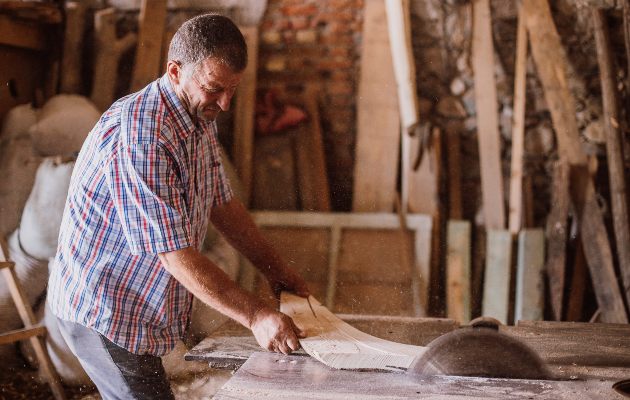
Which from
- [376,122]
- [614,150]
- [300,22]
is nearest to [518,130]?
[614,150]

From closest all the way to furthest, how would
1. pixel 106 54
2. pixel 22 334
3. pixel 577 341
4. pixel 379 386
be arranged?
pixel 379 386
pixel 577 341
pixel 22 334
pixel 106 54

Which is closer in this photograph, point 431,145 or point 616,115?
point 616,115

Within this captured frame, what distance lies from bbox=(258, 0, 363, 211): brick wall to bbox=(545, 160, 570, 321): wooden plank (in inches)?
49.9

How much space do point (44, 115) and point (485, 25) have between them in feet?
8.93

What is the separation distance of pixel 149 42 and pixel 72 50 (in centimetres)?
52

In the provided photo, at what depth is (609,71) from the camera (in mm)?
3010

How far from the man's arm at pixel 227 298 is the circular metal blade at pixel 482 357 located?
0.37m

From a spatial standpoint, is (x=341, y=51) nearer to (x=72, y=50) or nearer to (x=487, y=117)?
(x=487, y=117)

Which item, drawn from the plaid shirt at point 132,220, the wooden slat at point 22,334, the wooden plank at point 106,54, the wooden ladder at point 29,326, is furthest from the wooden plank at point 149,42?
the plaid shirt at point 132,220

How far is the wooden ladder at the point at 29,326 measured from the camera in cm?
263

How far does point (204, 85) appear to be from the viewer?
1482 millimetres

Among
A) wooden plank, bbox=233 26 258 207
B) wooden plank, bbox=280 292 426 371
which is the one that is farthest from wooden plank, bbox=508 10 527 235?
wooden plank, bbox=280 292 426 371

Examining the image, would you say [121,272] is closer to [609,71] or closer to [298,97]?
[298,97]

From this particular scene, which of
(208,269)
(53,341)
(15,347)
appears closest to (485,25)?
(208,269)
